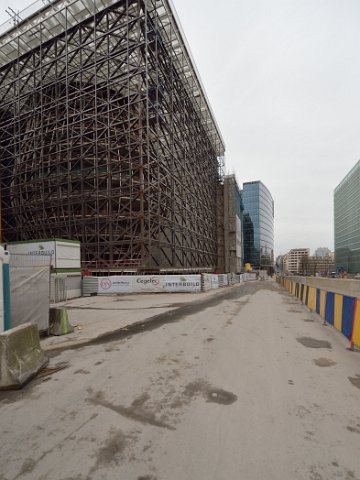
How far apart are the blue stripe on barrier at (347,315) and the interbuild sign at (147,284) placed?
1256cm

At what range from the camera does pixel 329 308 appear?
341 inches

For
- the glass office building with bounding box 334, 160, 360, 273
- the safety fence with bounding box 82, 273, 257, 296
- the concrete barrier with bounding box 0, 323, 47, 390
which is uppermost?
the glass office building with bounding box 334, 160, 360, 273

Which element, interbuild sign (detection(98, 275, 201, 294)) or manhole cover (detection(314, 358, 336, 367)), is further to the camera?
interbuild sign (detection(98, 275, 201, 294))

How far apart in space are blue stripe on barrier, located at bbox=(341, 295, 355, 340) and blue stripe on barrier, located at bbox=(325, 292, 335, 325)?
1.12 m

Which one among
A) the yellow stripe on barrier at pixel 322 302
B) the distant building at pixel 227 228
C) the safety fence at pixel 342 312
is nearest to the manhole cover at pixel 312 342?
the safety fence at pixel 342 312

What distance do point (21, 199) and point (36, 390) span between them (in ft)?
97.5

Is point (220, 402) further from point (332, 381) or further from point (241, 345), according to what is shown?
point (241, 345)

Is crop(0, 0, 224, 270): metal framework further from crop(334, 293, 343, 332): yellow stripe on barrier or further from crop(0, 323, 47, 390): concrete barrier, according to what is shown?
crop(0, 323, 47, 390): concrete barrier

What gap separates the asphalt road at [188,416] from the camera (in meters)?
2.35

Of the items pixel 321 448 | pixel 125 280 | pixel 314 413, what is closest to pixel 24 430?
pixel 321 448

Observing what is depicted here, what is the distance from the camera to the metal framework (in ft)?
76.4

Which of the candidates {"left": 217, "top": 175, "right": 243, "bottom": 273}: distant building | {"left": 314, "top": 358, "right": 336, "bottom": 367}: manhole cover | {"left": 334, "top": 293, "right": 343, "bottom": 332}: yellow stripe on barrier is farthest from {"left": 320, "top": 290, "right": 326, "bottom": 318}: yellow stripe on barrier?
{"left": 217, "top": 175, "right": 243, "bottom": 273}: distant building

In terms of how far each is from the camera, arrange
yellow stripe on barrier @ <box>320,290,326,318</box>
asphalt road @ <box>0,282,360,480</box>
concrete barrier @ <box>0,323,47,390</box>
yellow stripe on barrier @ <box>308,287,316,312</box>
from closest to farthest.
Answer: asphalt road @ <box>0,282,360,480</box>, concrete barrier @ <box>0,323,47,390</box>, yellow stripe on barrier @ <box>320,290,326,318</box>, yellow stripe on barrier @ <box>308,287,316,312</box>

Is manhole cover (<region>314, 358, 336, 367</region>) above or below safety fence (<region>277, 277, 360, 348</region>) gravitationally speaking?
below
